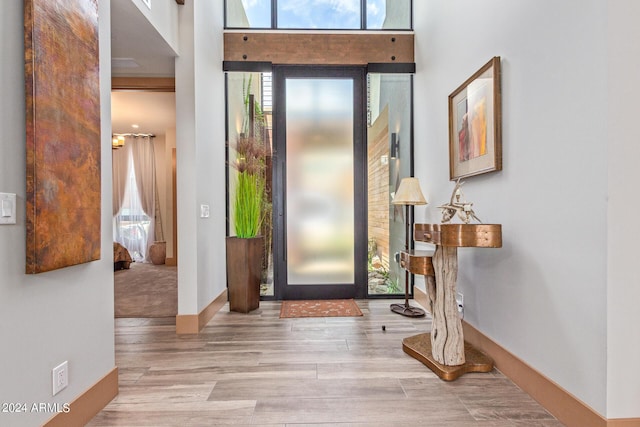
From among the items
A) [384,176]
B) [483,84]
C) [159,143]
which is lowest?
[384,176]

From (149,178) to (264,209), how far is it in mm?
4751

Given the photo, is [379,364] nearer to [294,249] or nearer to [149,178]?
[294,249]

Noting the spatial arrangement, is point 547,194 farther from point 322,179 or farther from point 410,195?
point 322,179

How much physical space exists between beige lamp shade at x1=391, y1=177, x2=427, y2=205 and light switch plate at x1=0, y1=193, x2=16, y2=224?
2.85m

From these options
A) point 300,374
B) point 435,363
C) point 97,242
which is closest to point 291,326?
point 300,374

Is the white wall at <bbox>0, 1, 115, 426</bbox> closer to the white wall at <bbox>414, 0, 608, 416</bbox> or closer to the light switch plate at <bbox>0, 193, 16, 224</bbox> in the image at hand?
the light switch plate at <bbox>0, 193, 16, 224</bbox>

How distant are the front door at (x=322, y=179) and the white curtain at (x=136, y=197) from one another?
463 cm

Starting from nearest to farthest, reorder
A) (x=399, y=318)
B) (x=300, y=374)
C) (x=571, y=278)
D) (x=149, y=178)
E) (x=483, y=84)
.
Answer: (x=571, y=278) < (x=300, y=374) < (x=483, y=84) < (x=399, y=318) < (x=149, y=178)

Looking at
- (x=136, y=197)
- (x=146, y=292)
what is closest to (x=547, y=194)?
(x=146, y=292)

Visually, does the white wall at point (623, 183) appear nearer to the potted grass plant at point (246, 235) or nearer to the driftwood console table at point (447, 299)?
the driftwood console table at point (447, 299)

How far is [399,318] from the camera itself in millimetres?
3287

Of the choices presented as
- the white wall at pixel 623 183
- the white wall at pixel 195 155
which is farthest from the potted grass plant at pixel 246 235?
the white wall at pixel 623 183

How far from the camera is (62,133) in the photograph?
1.47 m

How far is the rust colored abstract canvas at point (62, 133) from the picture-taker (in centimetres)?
132
